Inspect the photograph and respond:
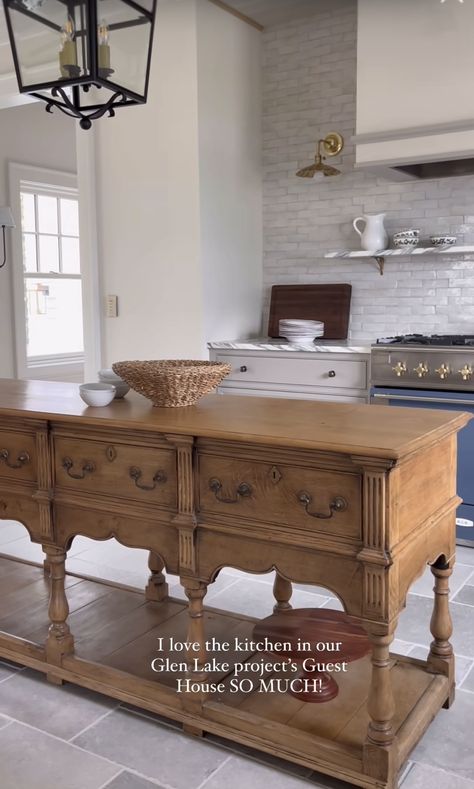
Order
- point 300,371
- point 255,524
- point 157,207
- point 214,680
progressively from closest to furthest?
1. point 255,524
2. point 214,680
3. point 300,371
4. point 157,207

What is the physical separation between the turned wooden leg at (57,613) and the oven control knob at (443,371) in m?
2.13

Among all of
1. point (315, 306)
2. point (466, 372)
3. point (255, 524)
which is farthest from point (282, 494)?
point (315, 306)

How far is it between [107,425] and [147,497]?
23 centimetres

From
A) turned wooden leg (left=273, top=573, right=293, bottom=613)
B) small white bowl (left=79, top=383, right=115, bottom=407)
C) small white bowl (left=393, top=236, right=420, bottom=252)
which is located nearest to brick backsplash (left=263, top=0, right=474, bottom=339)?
small white bowl (left=393, top=236, right=420, bottom=252)

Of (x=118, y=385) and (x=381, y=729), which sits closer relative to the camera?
(x=381, y=729)

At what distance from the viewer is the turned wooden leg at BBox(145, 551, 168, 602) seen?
9.52ft

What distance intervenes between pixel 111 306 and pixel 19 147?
2529 mm

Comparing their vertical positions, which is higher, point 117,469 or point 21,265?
point 21,265

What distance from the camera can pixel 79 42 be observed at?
7.11ft

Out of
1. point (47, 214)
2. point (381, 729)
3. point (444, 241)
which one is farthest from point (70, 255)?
point (381, 729)

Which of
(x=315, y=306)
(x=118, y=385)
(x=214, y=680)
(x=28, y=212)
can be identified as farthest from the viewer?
(x=28, y=212)

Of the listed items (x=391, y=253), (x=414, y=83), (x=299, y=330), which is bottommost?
(x=299, y=330)

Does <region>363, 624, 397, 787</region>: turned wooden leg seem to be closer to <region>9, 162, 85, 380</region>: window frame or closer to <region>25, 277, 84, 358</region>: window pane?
<region>9, 162, 85, 380</region>: window frame

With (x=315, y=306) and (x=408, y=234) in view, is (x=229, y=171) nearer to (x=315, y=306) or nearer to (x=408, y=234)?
(x=315, y=306)
